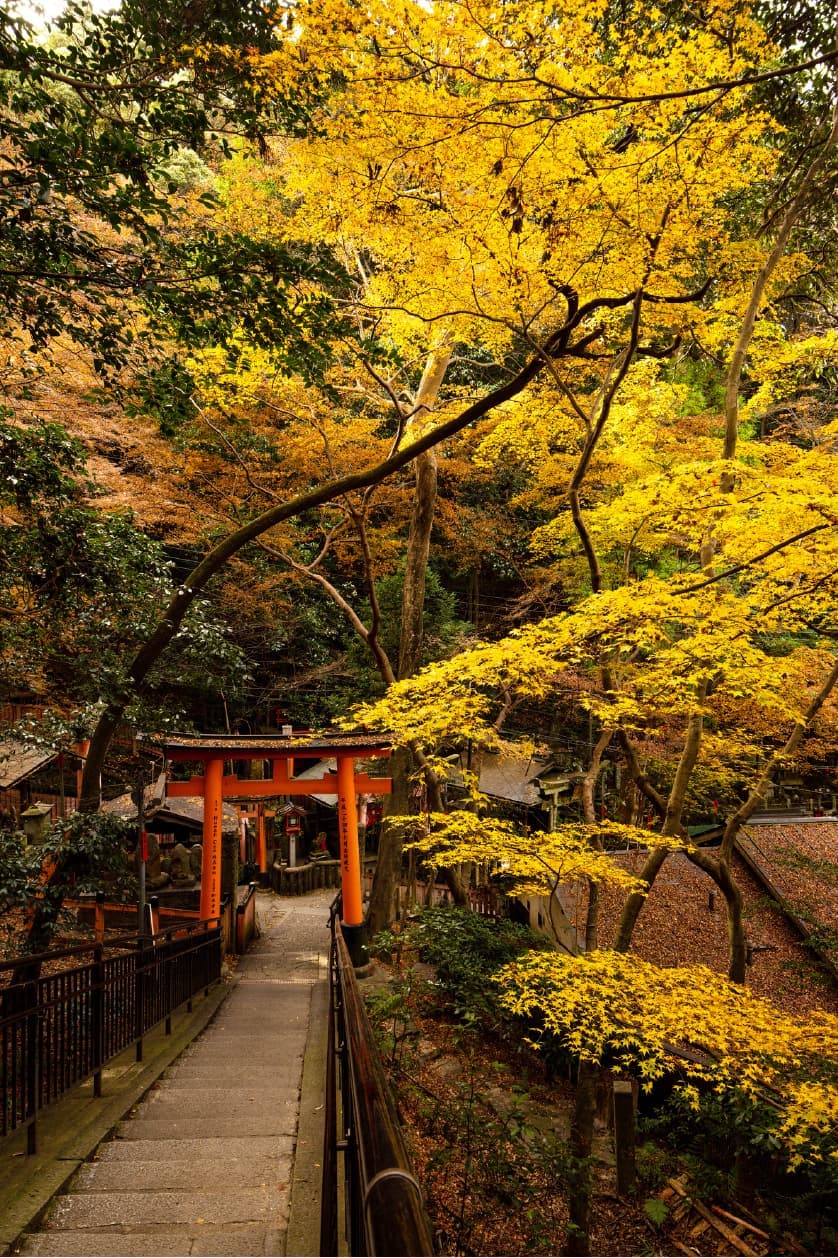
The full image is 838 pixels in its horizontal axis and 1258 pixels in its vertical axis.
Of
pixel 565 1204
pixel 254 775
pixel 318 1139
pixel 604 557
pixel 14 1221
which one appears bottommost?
pixel 565 1204

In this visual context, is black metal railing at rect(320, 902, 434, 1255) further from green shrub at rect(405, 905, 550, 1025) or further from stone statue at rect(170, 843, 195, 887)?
stone statue at rect(170, 843, 195, 887)

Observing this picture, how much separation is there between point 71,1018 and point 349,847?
24.0 ft

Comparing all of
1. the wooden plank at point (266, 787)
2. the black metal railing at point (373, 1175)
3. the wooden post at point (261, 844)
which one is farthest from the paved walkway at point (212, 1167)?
the wooden post at point (261, 844)

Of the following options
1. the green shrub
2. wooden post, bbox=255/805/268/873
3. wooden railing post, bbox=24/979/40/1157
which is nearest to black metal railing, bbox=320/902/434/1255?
wooden railing post, bbox=24/979/40/1157

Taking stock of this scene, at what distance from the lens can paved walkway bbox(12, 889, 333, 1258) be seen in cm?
276

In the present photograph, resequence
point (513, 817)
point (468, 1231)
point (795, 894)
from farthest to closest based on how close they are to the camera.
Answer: point (513, 817)
point (795, 894)
point (468, 1231)

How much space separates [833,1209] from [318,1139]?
5.86 metres

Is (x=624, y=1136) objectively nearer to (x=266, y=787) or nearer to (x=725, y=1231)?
(x=725, y=1231)

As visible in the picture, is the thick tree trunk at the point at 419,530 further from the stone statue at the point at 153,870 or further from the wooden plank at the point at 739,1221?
the wooden plank at the point at 739,1221

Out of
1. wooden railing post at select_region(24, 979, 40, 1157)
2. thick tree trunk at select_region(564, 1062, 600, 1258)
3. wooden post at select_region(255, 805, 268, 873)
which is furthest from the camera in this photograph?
wooden post at select_region(255, 805, 268, 873)

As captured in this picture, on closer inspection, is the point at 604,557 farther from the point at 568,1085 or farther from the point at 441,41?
the point at 441,41

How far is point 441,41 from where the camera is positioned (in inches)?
195

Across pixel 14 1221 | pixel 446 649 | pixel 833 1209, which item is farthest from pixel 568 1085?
pixel 446 649

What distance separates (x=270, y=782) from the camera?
38.9 ft
